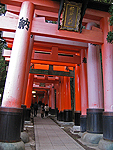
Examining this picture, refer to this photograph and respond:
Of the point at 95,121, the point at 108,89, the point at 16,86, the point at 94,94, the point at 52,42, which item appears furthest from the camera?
the point at 52,42

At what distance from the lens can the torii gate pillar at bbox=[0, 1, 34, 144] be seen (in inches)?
175

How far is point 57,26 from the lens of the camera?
571 cm

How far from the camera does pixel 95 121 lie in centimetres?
655

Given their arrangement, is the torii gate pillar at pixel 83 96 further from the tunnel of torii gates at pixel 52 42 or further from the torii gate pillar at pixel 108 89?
the torii gate pillar at pixel 108 89

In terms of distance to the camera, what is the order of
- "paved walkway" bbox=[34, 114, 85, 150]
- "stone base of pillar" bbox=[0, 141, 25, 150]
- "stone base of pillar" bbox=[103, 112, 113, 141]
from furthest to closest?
"paved walkway" bbox=[34, 114, 85, 150]
"stone base of pillar" bbox=[103, 112, 113, 141]
"stone base of pillar" bbox=[0, 141, 25, 150]

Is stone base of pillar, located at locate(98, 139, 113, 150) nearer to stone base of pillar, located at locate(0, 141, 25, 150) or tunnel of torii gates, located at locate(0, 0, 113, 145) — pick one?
tunnel of torii gates, located at locate(0, 0, 113, 145)

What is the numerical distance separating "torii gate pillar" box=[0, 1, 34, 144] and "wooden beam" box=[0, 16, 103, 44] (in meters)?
0.24

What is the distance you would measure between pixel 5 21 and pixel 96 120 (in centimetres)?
556

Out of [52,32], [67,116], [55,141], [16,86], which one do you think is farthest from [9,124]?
[67,116]

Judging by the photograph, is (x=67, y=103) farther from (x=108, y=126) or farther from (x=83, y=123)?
(x=108, y=126)

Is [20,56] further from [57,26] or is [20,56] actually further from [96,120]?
[96,120]

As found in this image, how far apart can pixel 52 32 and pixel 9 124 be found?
360cm

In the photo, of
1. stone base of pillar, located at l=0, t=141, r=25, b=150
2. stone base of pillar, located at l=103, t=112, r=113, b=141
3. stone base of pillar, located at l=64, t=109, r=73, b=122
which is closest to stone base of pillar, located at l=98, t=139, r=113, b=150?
stone base of pillar, located at l=103, t=112, r=113, b=141

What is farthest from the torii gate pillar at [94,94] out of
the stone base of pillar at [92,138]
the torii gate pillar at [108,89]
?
the torii gate pillar at [108,89]
